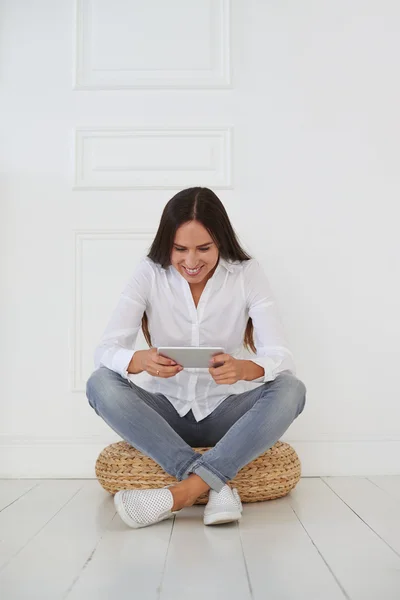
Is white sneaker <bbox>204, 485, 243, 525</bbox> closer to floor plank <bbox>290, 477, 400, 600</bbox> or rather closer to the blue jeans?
the blue jeans

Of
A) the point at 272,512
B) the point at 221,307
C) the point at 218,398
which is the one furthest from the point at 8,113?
the point at 272,512

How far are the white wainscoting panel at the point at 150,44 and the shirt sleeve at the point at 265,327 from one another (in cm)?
88

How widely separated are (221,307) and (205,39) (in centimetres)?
111

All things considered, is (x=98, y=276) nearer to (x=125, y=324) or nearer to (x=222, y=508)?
(x=125, y=324)

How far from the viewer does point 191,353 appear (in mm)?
1826

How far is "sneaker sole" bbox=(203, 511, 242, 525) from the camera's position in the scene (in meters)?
1.75

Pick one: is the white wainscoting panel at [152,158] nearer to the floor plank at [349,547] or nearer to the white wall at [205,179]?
the white wall at [205,179]

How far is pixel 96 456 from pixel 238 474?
2.27 ft

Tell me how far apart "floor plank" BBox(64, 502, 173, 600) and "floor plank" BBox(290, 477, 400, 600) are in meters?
0.35

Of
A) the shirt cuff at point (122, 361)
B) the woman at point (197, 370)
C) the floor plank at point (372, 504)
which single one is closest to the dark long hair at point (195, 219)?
the woman at point (197, 370)

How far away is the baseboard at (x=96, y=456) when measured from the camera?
2580mm

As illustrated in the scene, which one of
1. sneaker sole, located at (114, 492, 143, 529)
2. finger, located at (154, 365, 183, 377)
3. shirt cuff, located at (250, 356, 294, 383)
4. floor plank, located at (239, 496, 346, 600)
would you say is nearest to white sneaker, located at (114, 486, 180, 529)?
sneaker sole, located at (114, 492, 143, 529)

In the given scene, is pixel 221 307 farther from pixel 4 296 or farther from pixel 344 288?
pixel 4 296

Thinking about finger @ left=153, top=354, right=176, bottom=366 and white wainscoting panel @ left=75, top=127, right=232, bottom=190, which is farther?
white wainscoting panel @ left=75, top=127, right=232, bottom=190
